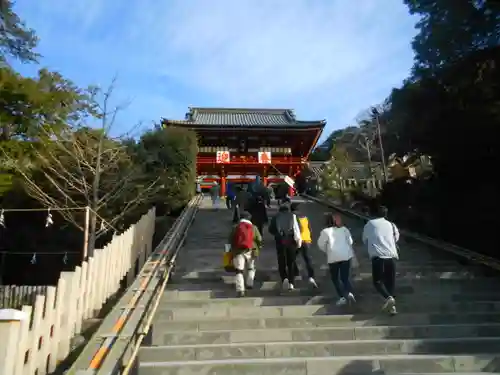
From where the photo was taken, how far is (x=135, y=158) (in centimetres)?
1512

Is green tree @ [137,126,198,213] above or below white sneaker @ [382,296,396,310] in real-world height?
above

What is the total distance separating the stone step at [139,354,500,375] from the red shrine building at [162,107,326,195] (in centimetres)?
2289

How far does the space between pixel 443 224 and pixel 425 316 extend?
5726mm

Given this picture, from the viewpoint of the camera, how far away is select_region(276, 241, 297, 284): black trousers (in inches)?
276

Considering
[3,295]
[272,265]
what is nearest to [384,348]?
[272,265]

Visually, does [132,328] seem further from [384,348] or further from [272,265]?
[272,265]

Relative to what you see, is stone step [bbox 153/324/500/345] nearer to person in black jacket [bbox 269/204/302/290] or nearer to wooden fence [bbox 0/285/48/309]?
person in black jacket [bbox 269/204/302/290]

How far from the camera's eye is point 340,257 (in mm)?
6309

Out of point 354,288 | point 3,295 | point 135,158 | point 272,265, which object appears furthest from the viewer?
point 135,158

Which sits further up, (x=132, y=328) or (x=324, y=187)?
(x=324, y=187)

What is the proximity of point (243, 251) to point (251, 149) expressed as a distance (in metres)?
22.6

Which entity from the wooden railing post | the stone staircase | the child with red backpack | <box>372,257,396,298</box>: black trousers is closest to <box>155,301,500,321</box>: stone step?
the stone staircase

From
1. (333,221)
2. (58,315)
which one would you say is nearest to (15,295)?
(58,315)

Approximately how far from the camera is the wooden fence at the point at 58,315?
3855 millimetres
